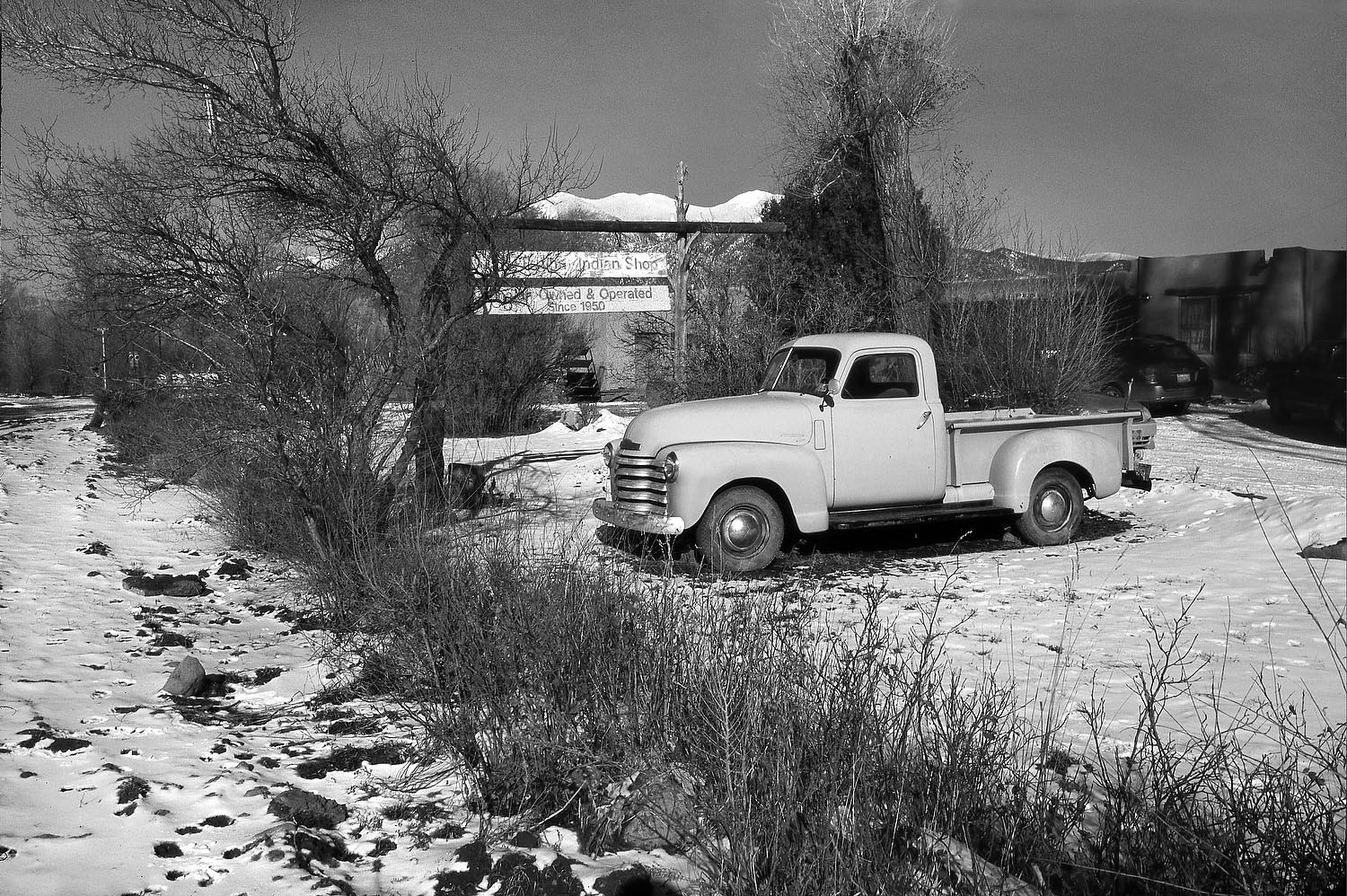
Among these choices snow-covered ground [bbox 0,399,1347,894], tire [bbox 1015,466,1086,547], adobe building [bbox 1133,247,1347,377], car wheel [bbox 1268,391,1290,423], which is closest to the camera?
adobe building [bbox 1133,247,1347,377]

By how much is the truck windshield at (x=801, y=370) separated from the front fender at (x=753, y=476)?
2.57ft

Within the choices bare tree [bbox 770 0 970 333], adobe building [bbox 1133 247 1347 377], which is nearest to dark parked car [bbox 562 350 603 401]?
bare tree [bbox 770 0 970 333]

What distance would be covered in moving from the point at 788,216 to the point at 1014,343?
26.2 ft

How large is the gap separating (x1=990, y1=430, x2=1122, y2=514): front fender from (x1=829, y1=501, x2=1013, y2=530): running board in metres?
0.16

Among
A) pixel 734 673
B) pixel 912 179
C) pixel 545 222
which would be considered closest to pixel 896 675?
pixel 734 673

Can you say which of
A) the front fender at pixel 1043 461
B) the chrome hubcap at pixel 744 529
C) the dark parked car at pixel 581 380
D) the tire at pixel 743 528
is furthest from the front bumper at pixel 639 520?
the dark parked car at pixel 581 380

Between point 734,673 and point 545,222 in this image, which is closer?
point 734,673

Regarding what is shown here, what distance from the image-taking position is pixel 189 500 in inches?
447

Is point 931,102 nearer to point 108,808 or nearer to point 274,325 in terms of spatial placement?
point 274,325

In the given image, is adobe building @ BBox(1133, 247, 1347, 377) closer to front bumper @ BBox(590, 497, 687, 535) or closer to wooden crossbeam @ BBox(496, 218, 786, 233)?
front bumper @ BBox(590, 497, 687, 535)

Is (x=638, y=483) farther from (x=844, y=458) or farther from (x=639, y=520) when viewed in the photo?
(x=844, y=458)

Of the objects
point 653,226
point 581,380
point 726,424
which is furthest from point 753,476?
point 581,380

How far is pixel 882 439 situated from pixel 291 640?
512 cm

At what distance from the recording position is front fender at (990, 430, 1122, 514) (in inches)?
359
